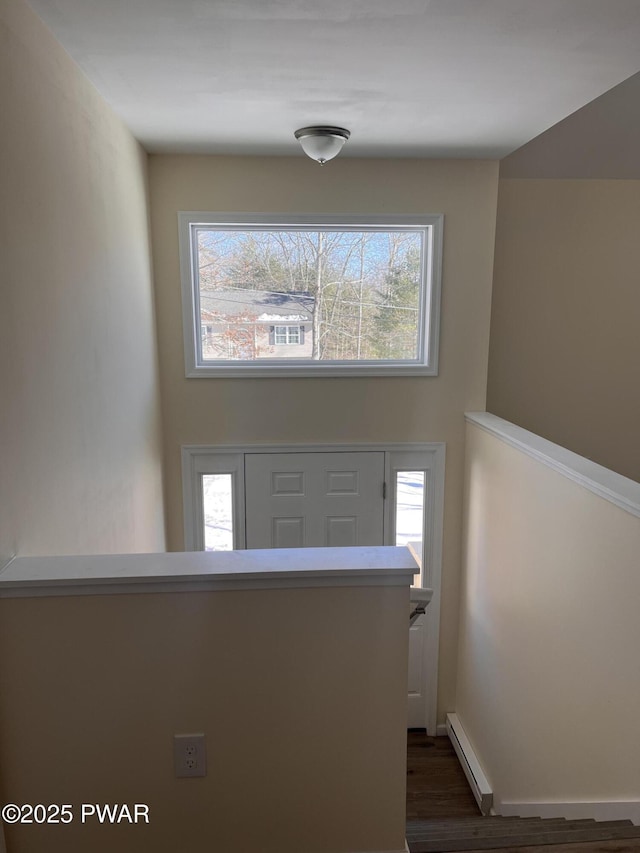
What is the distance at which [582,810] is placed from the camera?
2162 millimetres

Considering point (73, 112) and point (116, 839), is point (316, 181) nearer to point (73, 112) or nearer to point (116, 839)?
point (73, 112)

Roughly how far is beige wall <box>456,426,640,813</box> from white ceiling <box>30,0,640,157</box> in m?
1.54

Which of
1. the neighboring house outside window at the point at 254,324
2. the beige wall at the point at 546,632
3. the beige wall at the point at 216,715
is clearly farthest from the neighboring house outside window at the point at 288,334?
the beige wall at the point at 216,715

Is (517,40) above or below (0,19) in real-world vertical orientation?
above

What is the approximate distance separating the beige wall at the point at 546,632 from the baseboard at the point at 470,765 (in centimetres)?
6

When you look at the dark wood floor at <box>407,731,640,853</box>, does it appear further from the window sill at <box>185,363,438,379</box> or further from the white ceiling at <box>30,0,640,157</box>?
the white ceiling at <box>30,0,640,157</box>

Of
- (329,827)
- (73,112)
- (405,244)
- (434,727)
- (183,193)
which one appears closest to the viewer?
(329,827)

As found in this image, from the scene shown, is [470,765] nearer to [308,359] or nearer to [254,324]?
[308,359]

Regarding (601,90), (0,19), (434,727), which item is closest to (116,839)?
(0,19)

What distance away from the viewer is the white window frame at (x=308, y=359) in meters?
3.42

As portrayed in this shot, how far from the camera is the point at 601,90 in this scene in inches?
92.1

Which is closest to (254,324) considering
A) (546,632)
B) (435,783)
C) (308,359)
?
(308,359)

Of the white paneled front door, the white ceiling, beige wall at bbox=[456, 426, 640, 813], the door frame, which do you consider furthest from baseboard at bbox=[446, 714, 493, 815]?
the white ceiling

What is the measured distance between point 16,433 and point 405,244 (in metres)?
2.70
